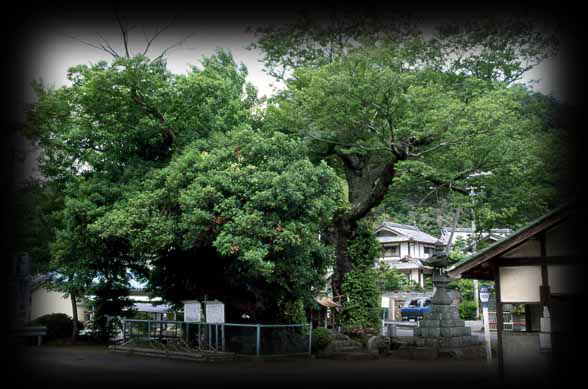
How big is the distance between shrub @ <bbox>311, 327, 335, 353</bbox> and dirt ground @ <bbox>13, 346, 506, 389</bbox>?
1625mm

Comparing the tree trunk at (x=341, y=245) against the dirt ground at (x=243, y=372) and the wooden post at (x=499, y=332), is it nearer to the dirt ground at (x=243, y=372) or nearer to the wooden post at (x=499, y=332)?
the dirt ground at (x=243, y=372)

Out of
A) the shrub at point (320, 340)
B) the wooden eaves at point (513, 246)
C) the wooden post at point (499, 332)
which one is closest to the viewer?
the wooden eaves at point (513, 246)

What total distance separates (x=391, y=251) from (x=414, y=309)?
11.8 m

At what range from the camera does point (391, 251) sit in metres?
47.9

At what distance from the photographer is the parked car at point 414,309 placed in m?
36.0

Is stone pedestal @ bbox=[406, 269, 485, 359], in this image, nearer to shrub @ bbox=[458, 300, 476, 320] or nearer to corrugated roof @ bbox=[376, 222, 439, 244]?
shrub @ bbox=[458, 300, 476, 320]

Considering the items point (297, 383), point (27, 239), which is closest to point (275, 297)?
point (297, 383)

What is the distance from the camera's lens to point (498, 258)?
437 inches

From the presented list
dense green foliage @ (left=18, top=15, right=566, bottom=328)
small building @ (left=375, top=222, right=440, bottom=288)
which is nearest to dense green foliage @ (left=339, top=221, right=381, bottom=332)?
dense green foliage @ (left=18, top=15, right=566, bottom=328)

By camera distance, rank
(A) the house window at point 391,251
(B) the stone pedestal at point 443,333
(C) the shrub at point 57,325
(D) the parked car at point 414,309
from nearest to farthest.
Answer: (B) the stone pedestal at point 443,333 → (C) the shrub at point 57,325 → (D) the parked car at point 414,309 → (A) the house window at point 391,251

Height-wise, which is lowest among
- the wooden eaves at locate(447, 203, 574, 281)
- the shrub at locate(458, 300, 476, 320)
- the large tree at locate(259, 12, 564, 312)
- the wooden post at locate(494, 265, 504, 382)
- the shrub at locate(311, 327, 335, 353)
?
the shrub at locate(458, 300, 476, 320)

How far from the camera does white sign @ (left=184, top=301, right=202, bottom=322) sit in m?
16.9

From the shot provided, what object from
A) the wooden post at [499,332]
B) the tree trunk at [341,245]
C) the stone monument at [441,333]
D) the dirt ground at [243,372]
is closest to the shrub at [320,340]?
the dirt ground at [243,372]

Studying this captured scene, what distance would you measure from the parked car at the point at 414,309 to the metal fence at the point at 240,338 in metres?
19.5
